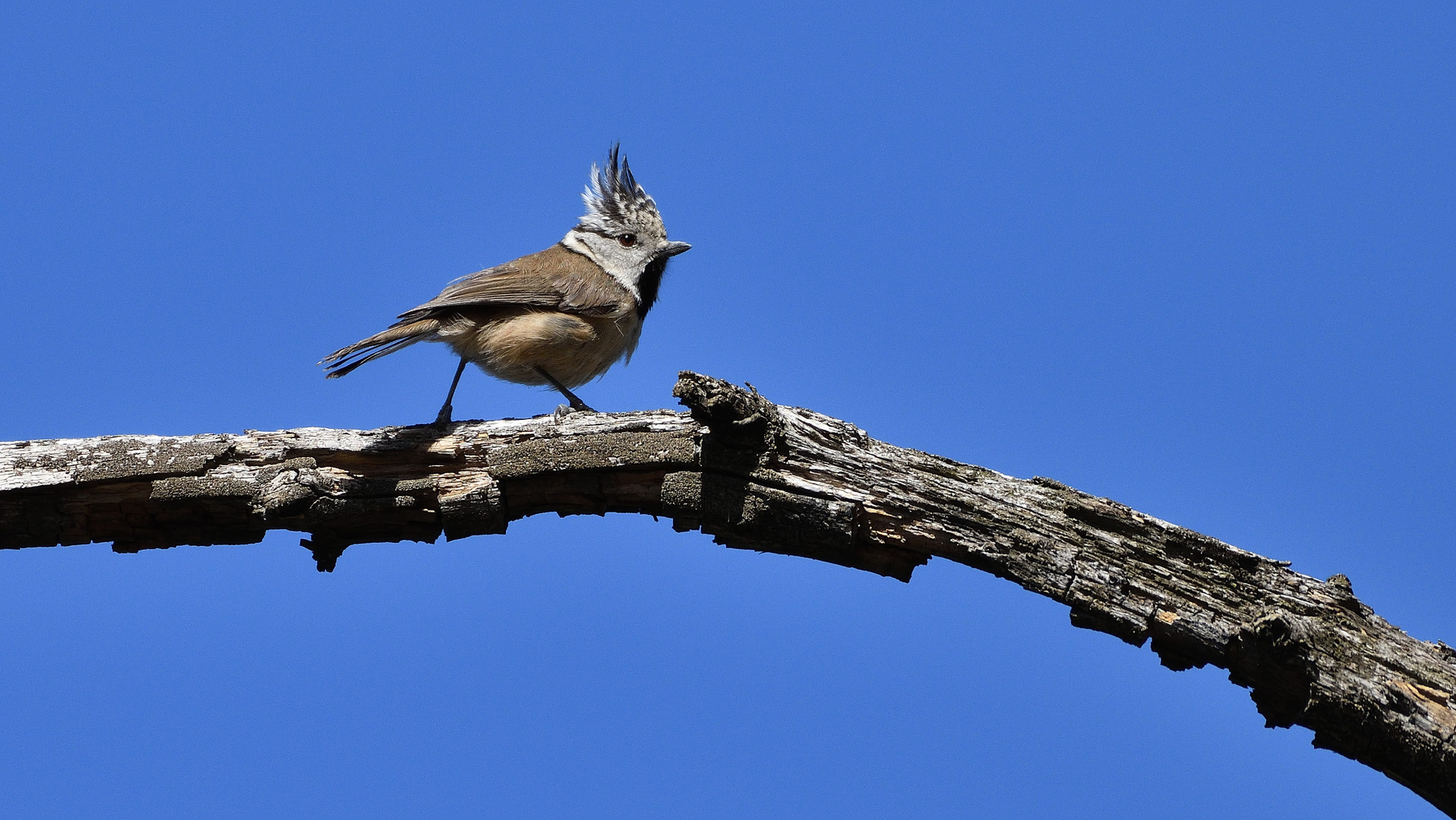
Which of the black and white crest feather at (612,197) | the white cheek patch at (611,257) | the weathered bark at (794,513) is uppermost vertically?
the black and white crest feather at (612,197)

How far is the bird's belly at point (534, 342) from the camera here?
20.4ft

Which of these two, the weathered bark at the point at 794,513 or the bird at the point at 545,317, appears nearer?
the weathered bark at the point at 794,513

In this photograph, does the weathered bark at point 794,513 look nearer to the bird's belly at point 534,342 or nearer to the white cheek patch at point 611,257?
the bird's belly at point 534,342

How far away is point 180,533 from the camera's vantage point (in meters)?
4.86

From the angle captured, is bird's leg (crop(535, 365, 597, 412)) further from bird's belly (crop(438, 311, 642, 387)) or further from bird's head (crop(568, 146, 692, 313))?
bird's head (crop(568, 146, 692, 313))

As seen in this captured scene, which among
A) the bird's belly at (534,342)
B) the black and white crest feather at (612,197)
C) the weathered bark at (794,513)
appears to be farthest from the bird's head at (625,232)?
the weathered bark at (794,513)

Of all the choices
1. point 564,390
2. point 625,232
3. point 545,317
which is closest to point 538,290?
point 545,317

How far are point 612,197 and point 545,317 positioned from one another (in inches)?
66.0

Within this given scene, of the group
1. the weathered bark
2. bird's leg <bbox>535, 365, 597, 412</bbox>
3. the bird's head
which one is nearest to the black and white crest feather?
the bird's head

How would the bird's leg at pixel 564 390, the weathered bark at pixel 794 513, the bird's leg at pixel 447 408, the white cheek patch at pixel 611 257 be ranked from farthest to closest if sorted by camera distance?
the white cheek patch at pixel 611 257, the bird's leg at pixel 564 390, the bird's leg at pixel 447 408, the weathered bark at pixel 794 513

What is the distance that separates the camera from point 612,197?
757 centimetres

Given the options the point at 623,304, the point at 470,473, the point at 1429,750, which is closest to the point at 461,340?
the point at 623,304

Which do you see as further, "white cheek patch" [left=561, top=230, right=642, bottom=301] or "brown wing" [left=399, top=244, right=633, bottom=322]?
"white cheek patch" [left=561, top=230, right=642, bottom=301]

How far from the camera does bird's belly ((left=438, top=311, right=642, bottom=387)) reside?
6207 mm
